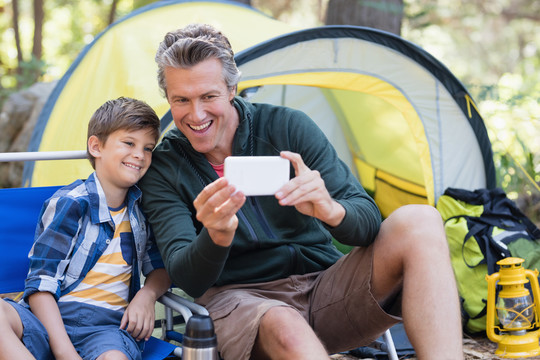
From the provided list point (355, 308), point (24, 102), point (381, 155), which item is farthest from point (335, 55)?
point (24, 102)

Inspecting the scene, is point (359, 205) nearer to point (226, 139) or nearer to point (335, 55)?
point (226, 139)

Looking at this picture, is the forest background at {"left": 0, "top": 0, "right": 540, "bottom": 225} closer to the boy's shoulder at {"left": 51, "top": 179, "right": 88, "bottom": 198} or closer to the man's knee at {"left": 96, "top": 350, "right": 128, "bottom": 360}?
the boy's shoulder at {"left": 51, "top": 179, "right": 88, "bottom": 198}

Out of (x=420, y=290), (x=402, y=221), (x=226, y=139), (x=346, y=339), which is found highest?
(x=226, y=139)

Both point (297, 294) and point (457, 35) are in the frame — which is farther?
point (457, 35)

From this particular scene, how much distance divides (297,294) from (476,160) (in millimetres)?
2092

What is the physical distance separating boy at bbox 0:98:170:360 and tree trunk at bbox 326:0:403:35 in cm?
320

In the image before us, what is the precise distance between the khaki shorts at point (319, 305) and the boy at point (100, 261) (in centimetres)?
25

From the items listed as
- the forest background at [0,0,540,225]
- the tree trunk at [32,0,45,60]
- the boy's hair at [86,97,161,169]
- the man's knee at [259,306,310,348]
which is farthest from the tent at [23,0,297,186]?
the tree trunk at [32,0,45,60]

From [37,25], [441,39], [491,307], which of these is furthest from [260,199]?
[441,39]

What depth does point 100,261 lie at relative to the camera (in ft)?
6.77

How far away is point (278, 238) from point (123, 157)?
561 millimetres

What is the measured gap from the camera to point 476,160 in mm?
3814

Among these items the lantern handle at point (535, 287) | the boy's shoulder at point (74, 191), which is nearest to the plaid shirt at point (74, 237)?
the boy's shoulder at point (74, 191)

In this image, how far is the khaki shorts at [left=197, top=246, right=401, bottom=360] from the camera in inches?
71.5
